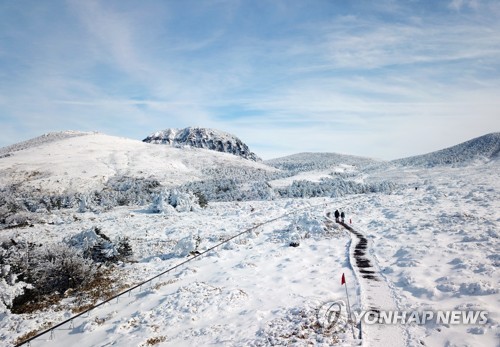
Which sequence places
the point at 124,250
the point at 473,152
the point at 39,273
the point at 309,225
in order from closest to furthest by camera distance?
the point at 39,273 → the point at 124,250 → the point at 309,225 → the point at 473,152

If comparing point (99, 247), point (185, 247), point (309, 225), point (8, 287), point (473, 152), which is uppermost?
point (473, 152)

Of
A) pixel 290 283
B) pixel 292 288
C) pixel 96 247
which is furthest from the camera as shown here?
pixel 96 247

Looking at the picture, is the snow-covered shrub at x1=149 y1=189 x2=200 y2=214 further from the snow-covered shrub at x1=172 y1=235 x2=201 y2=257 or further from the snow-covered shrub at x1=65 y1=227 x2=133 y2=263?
the snow-covered shrub at x1=172 y1=235 x2=201 y2=257

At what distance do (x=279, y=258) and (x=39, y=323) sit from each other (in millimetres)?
13460

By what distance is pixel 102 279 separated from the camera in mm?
20531

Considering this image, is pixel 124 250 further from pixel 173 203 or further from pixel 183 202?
pixel 173 203

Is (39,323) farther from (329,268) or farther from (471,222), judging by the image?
(471,222)

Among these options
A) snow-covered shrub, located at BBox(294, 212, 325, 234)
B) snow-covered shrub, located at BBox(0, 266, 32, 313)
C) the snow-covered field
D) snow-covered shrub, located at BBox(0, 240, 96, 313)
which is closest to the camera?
the snow-covered field

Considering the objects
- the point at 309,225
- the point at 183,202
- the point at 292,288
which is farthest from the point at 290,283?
the point at 183,202

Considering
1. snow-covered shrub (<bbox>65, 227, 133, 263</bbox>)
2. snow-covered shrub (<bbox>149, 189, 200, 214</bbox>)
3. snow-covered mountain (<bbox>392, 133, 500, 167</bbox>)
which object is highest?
snow-covered mountain (<bbox>392, 133, 500, 167</bbox>)

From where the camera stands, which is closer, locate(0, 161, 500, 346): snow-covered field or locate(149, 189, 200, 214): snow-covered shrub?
locate(0, 161, 500, 346): snow-covered field

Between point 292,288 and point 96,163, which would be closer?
point 292,288

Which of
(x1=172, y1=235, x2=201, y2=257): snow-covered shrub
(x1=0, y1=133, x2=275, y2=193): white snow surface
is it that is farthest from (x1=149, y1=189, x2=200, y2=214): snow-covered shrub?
(x1=0, y1=133, x2=275, y2=193): white snow surface

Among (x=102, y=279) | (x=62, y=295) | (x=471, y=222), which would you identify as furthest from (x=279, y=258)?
(x=471, y=222)
